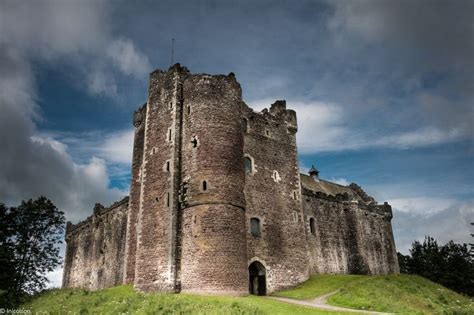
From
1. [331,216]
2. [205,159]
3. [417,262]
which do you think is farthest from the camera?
[417,262]

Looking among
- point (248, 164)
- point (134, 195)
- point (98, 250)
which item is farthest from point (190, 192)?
point (98, 250)

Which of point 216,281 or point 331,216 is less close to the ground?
point 331,216

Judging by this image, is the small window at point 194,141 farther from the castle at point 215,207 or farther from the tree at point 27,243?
the tree at point 27,243

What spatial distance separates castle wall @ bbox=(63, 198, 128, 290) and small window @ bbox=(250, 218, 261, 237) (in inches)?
462

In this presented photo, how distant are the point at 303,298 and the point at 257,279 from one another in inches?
148

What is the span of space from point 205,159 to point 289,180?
9.20m

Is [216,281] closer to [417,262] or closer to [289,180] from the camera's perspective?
[289,180]

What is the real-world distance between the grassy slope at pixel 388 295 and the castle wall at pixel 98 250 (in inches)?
598

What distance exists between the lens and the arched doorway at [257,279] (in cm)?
2980

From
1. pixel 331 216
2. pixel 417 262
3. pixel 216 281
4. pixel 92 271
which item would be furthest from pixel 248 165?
pixel 417 262

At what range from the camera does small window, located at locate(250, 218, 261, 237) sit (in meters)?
30.5

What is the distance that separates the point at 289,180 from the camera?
114 feet

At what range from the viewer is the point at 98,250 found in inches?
1634

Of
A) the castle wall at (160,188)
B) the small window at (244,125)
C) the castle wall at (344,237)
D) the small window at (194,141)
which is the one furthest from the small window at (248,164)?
the castle wall at (344,237)
